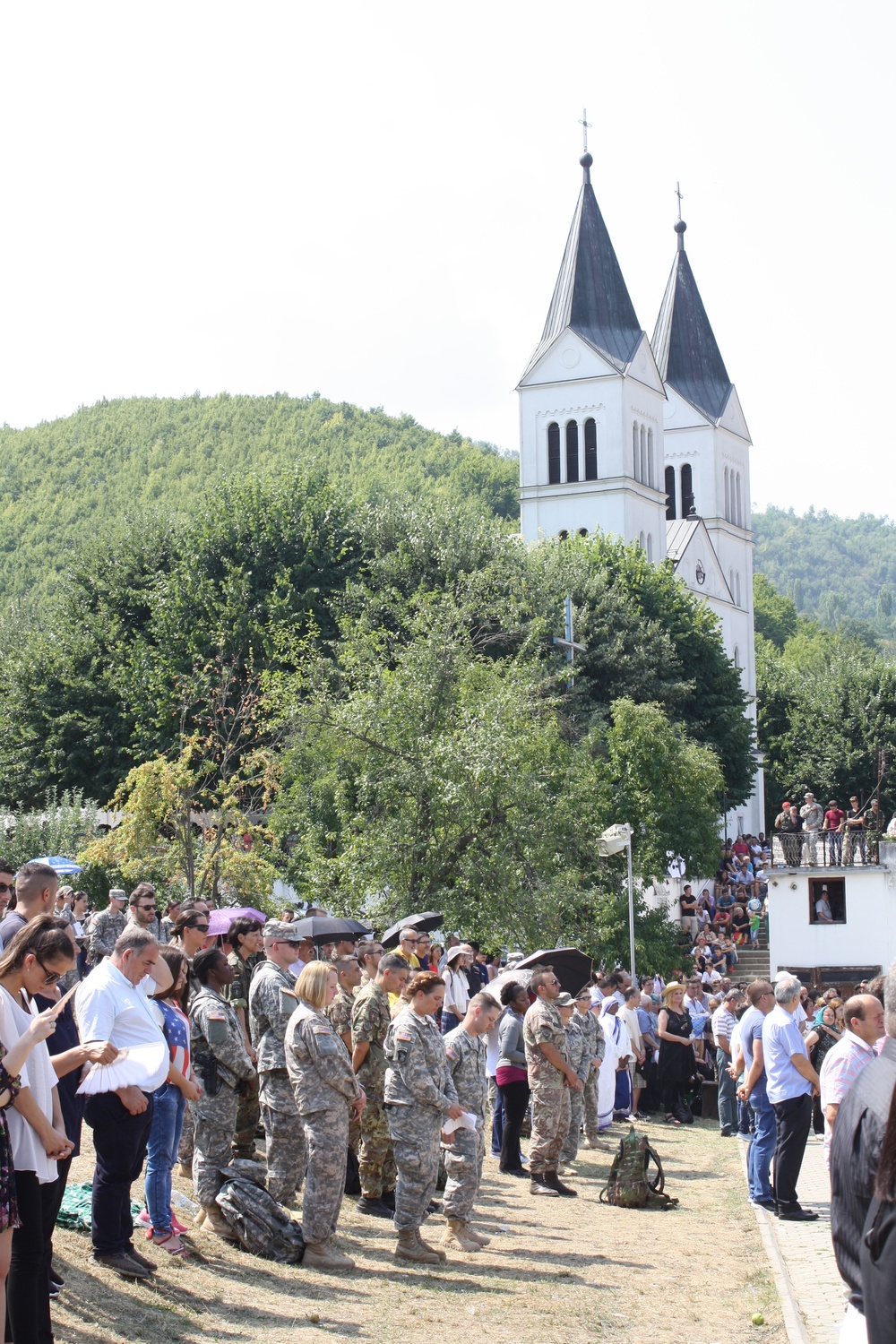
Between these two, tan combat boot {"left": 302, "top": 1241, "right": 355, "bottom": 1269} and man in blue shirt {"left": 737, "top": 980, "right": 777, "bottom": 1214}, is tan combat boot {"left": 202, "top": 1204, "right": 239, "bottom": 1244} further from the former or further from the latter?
man in blue shirt {"left": 737, "top": 980, "right": 777, "bottom": 1214}

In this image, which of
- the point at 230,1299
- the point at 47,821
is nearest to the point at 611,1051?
the point at 230,1299

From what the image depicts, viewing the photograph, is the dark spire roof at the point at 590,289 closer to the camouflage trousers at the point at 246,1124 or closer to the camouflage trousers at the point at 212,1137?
the camouflage trousers at the point at 246,1124

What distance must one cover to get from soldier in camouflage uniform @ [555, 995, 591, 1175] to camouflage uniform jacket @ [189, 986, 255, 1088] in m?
5.46

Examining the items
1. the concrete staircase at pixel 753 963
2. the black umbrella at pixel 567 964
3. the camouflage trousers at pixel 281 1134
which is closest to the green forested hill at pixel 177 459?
the concrete staircase at pixel 753 963

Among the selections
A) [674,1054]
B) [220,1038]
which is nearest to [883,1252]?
[220,1038]

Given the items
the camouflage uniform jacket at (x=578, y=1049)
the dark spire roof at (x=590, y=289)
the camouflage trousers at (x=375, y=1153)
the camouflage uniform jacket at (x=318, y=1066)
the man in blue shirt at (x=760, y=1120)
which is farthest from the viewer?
the dark spire roof at (x=590, y=289)

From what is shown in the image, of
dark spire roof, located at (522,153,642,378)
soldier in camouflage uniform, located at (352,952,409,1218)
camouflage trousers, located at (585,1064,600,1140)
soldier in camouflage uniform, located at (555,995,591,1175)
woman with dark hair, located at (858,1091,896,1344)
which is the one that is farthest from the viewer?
dark spire roof, located at (522,153,642,378)

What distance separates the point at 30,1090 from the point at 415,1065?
3.62m

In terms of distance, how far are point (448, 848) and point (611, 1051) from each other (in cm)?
587

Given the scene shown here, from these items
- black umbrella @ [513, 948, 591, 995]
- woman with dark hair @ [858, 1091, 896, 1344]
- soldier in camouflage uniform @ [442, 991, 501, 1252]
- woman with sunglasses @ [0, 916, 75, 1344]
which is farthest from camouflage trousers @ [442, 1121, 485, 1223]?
woman with dark hair @ [858, 1091, 896, 1344]

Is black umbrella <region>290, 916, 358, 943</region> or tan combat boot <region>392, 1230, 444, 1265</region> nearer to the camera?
tan combat boot <region>392, 1230, 444, 1265</region>

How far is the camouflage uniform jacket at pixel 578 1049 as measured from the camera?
49.4 feet

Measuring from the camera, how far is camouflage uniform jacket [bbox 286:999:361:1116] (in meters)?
9.16

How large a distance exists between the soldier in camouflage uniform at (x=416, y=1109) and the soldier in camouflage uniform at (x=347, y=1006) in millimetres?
1308
